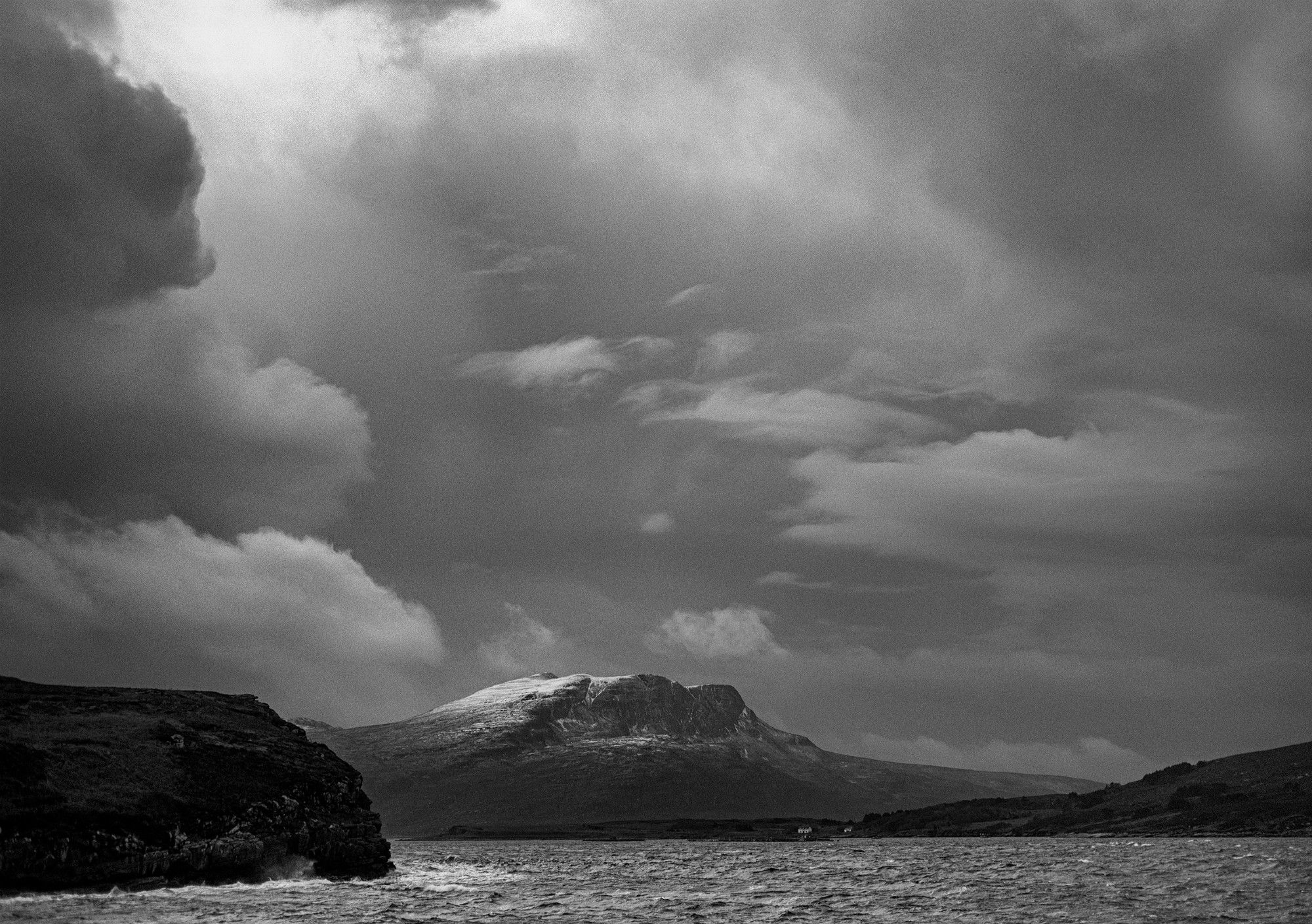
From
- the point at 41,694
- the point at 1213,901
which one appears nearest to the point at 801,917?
the point at 1213,901

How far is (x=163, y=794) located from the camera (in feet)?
406

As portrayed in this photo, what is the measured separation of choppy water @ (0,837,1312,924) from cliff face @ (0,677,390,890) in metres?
4.65

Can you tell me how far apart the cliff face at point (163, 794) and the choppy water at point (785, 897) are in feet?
15.3

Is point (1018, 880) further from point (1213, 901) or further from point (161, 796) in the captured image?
point (161, 796)

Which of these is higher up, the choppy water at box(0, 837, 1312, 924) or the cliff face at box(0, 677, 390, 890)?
the cliff face at box(0, 677, 390, 890)

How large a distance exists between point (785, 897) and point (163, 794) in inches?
2488

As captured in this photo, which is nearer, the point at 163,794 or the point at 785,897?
the point at 785,897

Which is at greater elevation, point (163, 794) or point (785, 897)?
point (163, 794)

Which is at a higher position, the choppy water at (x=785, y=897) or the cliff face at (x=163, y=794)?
the cliff face at (x=163, y=794)

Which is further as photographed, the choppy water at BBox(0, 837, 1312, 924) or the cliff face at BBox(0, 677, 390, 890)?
the cliff face at BBox(0, 677, 390, 890)

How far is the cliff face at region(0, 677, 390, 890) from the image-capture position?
349 ft

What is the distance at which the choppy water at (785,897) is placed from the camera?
87.8 metres

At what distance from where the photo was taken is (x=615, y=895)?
12112cm

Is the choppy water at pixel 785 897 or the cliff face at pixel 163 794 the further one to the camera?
the cliff face at pixel 163 794
